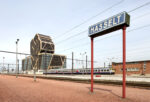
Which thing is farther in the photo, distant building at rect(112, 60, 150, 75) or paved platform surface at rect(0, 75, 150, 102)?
distant building at rect(112, 60, 150, 75)

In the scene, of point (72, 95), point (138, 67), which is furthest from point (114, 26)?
point (138, 67)

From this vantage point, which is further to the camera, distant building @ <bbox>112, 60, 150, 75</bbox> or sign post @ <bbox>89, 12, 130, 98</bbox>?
distant building @ <bbox>112, 60, 150, 75</bbox>

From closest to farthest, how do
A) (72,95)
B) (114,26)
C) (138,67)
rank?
(114,26) → (72,95) → (138,67)

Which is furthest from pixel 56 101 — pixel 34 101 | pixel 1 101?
pixel 1 101

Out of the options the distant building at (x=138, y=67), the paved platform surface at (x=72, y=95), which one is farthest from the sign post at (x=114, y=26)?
the distant building at (x=138, y=67)

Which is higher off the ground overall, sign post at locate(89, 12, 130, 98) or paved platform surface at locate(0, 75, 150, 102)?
sign post at locate(89, 12, 130, 98)

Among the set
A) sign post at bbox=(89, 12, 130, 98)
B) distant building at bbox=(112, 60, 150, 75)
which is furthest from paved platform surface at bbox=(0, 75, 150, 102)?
distant building at bbox=(112, 60, 150, 75)

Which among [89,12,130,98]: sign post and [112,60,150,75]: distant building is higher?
[89,12,130,98]: sign post

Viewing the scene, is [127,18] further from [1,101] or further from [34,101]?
[1,101]

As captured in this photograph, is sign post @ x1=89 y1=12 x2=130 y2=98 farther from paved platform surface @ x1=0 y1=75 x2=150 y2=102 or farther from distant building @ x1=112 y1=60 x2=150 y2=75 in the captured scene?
distant building @ x1=112 y1=60 x2=150 y2=75

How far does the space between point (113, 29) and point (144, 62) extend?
114 feet

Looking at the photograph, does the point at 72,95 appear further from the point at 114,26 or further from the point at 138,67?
the point at 138,67

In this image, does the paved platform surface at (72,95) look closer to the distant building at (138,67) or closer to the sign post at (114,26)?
the sign post at (114,26)

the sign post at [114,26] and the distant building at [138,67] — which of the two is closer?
the sign post at [114,26]
